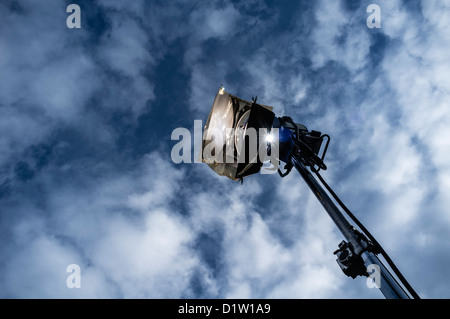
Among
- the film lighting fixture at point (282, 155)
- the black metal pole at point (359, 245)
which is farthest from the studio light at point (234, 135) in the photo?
the black metal pole at point (359, 245)

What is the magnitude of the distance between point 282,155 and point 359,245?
2090 millimetres

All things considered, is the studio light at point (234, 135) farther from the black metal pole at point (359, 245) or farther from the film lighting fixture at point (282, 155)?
the black metal pole at point (359, 245)

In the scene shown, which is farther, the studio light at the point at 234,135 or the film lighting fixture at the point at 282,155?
the studio light at the point at 234,135

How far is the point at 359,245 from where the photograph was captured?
2180 millimetres

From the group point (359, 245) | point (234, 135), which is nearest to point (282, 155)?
point (234, 135)

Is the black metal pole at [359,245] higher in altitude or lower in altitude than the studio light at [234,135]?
lower

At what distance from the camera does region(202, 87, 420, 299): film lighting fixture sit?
211 cm

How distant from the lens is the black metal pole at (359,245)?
1.82 meters

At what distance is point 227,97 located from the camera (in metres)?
5.62

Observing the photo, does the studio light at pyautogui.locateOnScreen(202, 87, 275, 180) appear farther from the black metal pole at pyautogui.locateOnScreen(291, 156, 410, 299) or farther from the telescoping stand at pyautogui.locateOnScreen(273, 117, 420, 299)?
the black metal pole at pyautogui.locateOnScreen(291, 156, 410, 299)
